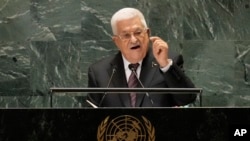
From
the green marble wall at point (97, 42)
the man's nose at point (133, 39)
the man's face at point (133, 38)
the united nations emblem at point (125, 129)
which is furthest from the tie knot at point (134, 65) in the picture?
the green marble wall at point (97, 42)

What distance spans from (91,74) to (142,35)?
0.49m

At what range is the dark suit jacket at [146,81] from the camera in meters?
3.96

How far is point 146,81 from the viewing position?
4.31 m

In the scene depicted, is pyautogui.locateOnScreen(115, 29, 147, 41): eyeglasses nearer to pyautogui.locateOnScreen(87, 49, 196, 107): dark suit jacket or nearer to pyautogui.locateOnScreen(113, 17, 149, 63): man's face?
pyautogui.locateOnScreen(113, 17, 149, 63): man's face

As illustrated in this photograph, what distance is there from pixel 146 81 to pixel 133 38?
1.14 feet

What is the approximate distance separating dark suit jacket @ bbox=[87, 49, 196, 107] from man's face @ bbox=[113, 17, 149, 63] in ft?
0.27

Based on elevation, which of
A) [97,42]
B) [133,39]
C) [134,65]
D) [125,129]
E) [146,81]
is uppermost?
[97,42]

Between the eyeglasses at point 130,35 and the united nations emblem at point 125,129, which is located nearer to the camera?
the united nations emblem at point 125,129

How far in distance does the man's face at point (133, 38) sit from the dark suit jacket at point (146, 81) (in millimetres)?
82

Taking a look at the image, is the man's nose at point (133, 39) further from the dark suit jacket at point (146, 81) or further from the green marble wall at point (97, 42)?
the green marble wall at point (97, 42)

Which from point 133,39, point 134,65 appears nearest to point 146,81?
point 134,65

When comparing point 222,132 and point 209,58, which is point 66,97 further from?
point 222,132

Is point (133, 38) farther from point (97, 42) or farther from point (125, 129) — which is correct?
point (97, 42)

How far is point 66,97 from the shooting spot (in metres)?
6.45
